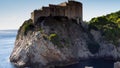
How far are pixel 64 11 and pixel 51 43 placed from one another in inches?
726

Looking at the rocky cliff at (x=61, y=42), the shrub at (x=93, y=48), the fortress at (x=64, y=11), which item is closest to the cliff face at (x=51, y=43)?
the rocky cliff at (x=61, y=42)

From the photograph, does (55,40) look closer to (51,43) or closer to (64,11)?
(51,43)

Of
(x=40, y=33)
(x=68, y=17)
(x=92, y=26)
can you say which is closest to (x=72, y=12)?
(x=68, y=17)

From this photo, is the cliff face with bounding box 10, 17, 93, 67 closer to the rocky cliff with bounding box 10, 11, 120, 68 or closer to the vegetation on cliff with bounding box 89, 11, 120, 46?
the rocky cliff with bounding box 10, 11, 120, 68

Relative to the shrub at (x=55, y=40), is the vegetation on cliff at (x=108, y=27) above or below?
above

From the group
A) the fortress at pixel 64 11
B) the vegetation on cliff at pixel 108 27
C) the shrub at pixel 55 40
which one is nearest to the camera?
the shrub at pixel 55 40

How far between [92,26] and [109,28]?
7.13 metres

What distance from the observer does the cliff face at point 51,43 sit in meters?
101

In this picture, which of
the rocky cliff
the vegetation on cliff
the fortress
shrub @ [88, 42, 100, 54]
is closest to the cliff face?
the rocky cliff

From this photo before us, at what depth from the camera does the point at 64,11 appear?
4658 inches

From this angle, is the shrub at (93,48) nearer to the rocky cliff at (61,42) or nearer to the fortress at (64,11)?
the rocky cliff at (61,42)

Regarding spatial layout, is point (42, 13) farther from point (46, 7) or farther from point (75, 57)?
point (75, 57)

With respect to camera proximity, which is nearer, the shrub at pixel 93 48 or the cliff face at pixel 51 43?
the cliff face at pixel 51 43

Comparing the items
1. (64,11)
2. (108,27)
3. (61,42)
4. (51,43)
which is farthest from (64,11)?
(108,27)
